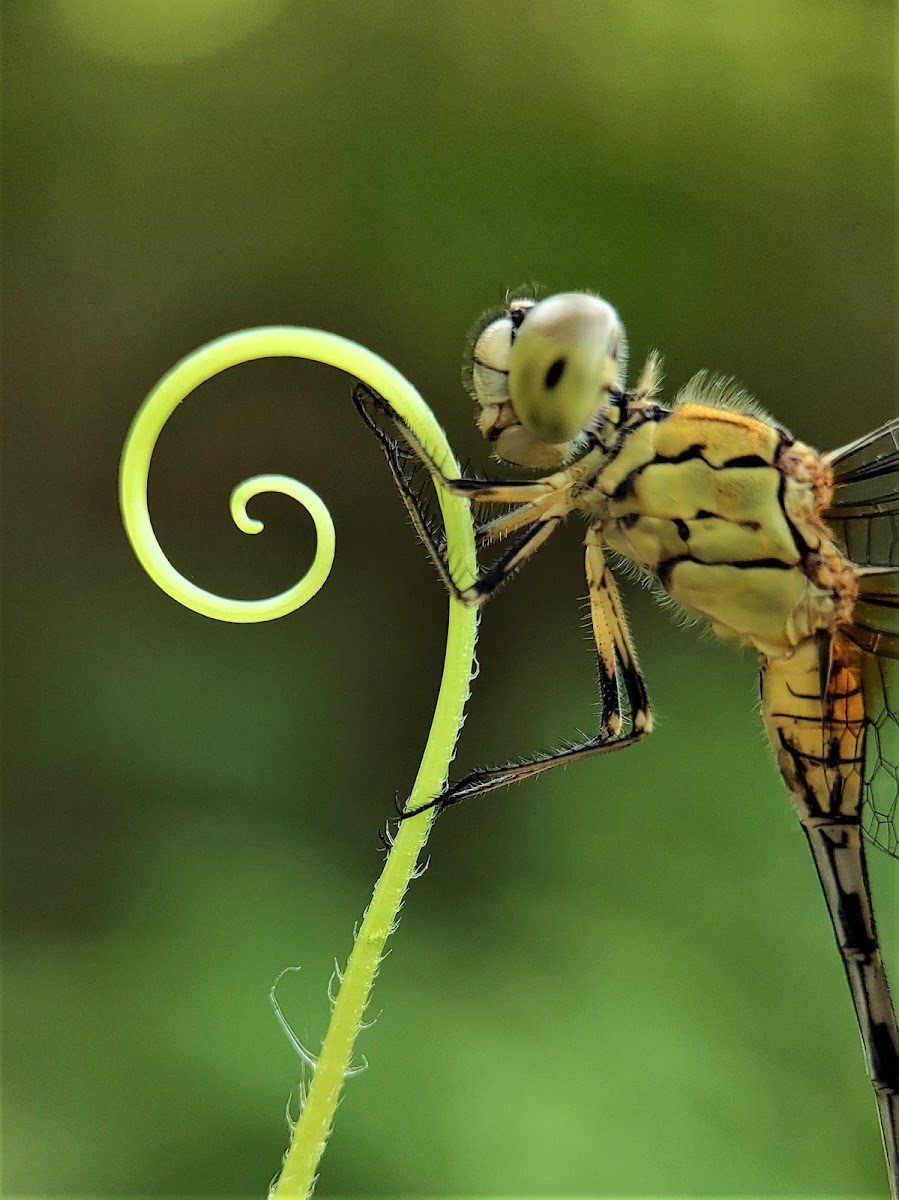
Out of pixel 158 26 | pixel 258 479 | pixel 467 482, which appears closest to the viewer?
pixel 258 479

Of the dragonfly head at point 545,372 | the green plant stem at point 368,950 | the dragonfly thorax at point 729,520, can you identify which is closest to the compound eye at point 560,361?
the dragonfly head at point 545,372

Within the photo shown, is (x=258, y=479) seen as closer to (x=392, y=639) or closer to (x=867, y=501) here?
(x=867, y=501)

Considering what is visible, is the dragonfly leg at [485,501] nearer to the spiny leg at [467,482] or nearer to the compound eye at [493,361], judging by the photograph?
the spiny leg at [467,482]

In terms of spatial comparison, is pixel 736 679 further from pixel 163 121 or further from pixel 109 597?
pixel 163 121

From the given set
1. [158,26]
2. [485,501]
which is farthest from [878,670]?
[158,26]

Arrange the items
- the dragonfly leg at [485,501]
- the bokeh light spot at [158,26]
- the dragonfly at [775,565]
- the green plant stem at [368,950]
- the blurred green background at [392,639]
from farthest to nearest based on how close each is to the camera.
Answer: the bokeh light spot at [158,26]
the blurred green background at [392,639]
the dragonfly at [775,565]
the dragonfly leg at [485,501]
the green plant stem at [368,950]

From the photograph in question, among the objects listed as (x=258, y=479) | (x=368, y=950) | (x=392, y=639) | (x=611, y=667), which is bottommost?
(x=368, y=950)

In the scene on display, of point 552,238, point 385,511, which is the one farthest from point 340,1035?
point 552,238

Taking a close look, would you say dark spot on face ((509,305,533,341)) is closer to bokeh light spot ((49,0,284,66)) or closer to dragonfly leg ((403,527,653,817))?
dragonfly leg ((403,527,653,817))
